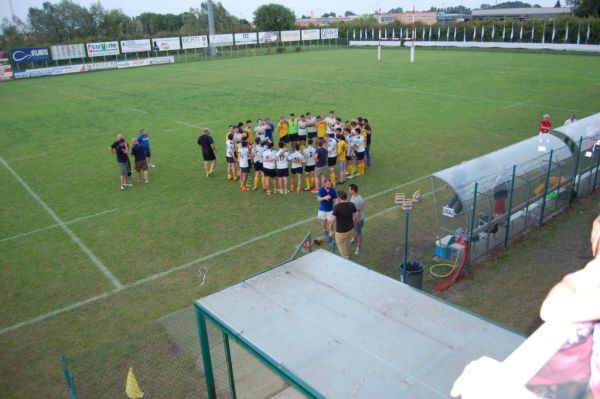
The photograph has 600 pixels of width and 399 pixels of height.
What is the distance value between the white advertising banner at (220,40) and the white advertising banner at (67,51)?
17.1m

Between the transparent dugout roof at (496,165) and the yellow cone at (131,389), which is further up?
the transparent dugout roof at (496,165)

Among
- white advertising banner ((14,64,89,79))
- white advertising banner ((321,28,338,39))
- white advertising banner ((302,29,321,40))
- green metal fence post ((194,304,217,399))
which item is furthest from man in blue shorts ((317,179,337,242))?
white advertising banner ((321,28,338,39))

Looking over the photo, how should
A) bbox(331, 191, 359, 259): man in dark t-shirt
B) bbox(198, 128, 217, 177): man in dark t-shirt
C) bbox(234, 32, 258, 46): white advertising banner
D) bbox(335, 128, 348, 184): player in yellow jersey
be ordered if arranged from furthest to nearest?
bbox(234, 32, 258, 46): white advertising banner → bbox(198, 128, 217, 177): man in dark t-shirt → bbox(335, 128, 348, 184): player in yellow jersey → bbox(331, 191, 359, 259): man in dark t-shirt

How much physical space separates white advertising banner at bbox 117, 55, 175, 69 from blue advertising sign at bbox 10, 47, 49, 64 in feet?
26.4

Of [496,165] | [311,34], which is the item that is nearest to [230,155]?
[496,165]

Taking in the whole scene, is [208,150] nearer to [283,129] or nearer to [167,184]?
[167,184]

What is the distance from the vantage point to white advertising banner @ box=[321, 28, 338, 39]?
77.0 metres

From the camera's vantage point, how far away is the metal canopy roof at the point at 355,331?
4.72m

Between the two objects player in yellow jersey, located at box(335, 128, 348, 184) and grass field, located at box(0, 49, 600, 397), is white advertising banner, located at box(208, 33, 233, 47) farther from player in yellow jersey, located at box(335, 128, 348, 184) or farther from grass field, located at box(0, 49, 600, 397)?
player in yellow jersey, located at box(335, 128, 348, 184)

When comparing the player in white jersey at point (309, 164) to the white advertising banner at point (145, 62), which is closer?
the player in white jersey at point (309, 164)

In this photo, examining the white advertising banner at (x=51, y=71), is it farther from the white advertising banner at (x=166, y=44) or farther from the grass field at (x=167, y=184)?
the grass field at (x=167, y=184)

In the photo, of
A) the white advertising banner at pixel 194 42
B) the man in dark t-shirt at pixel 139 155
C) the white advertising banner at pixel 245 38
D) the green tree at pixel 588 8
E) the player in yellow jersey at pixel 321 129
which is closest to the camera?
the man in dark t-shirt at pixel 139 155

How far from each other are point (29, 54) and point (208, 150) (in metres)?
48.3

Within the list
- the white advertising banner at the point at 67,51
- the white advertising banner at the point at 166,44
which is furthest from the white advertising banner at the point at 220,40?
the white advertising banner at the point at 67,51
